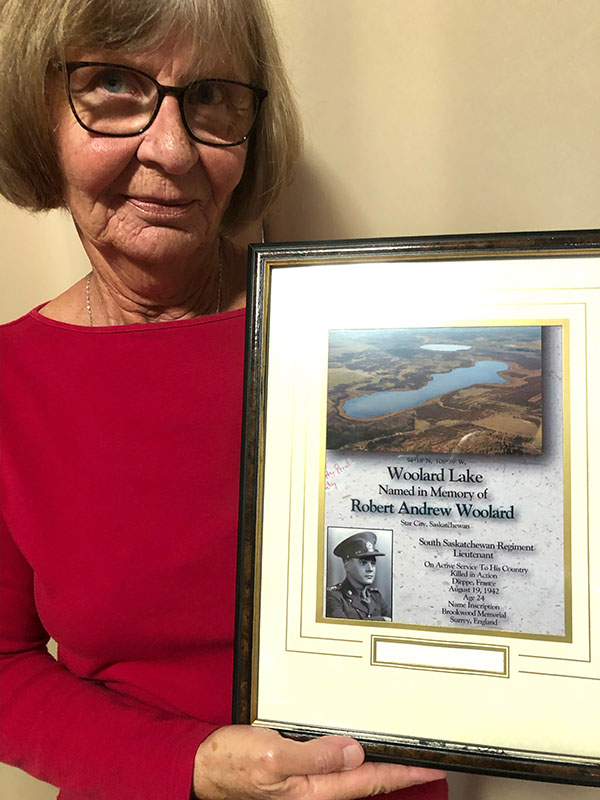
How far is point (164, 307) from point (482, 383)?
1.68 ft

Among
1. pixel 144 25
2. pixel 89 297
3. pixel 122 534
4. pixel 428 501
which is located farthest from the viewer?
pixel 89 297

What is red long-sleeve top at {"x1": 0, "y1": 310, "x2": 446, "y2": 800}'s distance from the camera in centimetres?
83

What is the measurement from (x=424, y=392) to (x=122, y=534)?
0.45 meters

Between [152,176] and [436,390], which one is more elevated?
[152,176]

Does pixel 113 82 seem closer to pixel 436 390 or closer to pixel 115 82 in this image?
pixel 115 82

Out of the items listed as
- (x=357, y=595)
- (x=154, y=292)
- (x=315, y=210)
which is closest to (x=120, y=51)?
(x=154, y=292)

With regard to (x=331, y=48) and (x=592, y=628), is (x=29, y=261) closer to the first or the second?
(x=331, y=48)

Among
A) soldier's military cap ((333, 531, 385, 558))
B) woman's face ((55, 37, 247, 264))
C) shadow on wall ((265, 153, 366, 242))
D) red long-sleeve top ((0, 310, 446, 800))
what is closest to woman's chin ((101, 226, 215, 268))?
woman's face ((55, 37, 247, 264))

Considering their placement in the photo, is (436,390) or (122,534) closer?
(436,390)

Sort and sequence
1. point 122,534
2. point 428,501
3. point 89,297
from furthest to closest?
1. point 89,297
2. point 122,534
3. point 428,501

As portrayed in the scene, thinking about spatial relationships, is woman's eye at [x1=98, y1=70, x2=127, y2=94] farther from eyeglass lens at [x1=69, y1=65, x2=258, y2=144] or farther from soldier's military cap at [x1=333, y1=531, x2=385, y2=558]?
soldier's military cap at [x1=333, y1=531, x2=385, y2=558]

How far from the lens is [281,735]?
0.65 m

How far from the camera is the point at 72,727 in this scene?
83cm

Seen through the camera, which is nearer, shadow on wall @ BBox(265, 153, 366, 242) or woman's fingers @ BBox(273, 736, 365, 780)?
woman's fingers @ BBox(273, 736, 365, 780)
